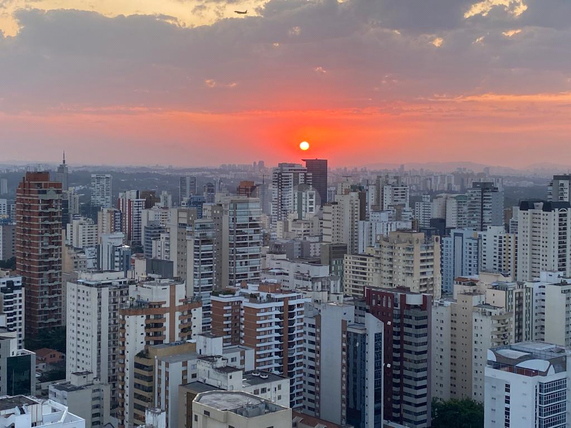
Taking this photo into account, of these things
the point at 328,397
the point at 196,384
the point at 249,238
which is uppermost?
the point at 249,238

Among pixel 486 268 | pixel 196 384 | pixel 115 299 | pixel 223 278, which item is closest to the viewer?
pixel 196 384

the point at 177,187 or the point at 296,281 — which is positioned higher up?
the point at 177,187

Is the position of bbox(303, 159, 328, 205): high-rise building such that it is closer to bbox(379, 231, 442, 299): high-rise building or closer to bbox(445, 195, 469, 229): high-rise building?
bbox(445, 195, 469, 229): high-rise building

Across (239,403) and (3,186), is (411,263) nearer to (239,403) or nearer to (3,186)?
(239,403)

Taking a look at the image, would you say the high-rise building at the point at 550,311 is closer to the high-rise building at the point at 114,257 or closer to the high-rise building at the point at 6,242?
the high-rise building at the point at 114,257

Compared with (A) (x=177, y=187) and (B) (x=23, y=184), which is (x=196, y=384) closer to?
(B) (x=23, y=184)

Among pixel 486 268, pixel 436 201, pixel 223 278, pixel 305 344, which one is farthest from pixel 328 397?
pixel 436 201
